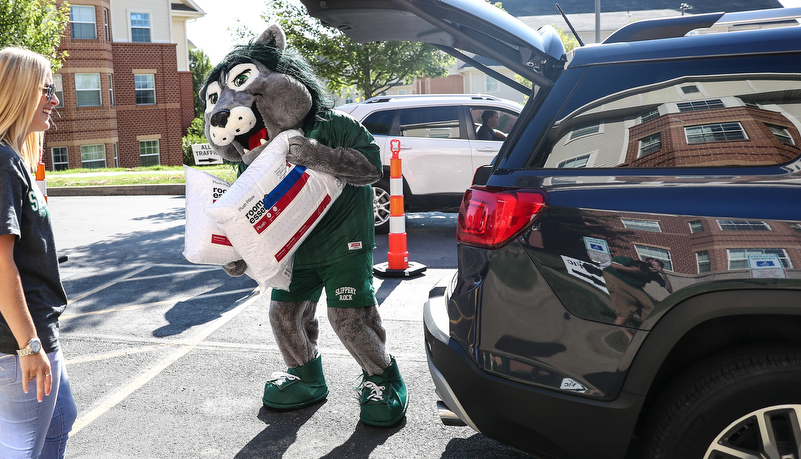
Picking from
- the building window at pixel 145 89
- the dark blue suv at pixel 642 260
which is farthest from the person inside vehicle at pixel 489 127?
the building window at pixel 145 89

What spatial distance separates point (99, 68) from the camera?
91.9 ft

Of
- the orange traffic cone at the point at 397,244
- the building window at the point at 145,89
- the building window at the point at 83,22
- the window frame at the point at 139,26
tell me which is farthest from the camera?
the building window at the point at 145,89

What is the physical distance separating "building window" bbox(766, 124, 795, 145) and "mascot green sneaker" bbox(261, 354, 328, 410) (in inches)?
99.3

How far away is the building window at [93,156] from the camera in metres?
28.2

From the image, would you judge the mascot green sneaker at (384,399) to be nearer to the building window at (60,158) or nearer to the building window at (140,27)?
the building window at (60,158)

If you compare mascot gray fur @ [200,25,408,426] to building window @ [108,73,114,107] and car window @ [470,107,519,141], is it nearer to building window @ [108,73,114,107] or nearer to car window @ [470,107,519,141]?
car window @ [470,107,519,141]

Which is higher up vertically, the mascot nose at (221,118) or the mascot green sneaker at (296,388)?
the mascot nose at (221,118)

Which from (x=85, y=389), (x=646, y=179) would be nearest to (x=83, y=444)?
(x=85, y=389)

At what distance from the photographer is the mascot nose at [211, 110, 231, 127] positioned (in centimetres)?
322

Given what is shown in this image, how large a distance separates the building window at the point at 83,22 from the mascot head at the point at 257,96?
1108 inches

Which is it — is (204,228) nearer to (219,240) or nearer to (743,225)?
(219,240)

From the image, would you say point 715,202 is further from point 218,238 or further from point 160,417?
point 160,417

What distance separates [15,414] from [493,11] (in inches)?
86.7

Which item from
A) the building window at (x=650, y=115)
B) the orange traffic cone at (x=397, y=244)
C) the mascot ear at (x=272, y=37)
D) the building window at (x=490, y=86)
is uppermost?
the building window at (x=490, y=86)
